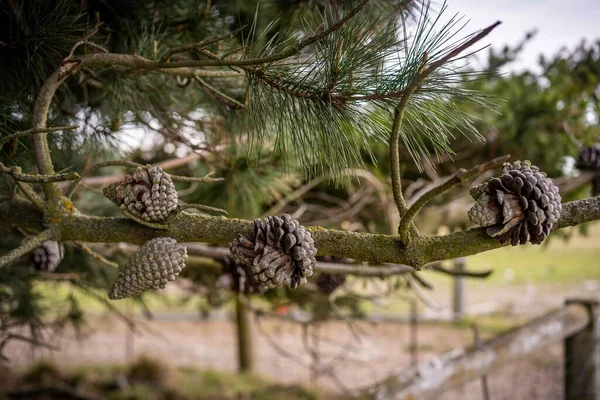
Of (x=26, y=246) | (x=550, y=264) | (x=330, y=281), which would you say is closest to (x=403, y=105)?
(x=26, y=246)

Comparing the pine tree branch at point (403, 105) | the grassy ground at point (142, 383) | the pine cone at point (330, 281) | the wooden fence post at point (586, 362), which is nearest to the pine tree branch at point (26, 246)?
the pine tree branch at point (403, 105)

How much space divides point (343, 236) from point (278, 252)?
0.10m

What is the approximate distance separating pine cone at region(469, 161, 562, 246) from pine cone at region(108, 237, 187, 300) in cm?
39

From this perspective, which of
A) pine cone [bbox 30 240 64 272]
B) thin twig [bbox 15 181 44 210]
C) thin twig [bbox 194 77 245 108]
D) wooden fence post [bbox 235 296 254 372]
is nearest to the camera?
thin twig [bbox 15 181 44 210]

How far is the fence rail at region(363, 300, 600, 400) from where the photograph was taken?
1488 mm

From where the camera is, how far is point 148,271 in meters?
0.64

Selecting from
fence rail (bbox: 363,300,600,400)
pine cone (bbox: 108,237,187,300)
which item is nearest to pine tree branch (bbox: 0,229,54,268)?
pine cone (bbox: 108,237,187,300)

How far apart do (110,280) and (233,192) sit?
90 centimetres

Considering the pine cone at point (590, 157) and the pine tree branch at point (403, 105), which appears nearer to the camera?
the pine tree branch at point (403, 105)

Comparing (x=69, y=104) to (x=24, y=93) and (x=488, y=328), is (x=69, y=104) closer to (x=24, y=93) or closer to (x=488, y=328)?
(x=24, y=93)

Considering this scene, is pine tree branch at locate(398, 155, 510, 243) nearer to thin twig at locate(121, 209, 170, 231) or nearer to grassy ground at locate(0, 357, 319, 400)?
thin twig at locate(121, 209, 170, 231)

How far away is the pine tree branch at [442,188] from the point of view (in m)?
0.48

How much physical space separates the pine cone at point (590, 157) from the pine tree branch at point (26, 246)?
1.44 metres

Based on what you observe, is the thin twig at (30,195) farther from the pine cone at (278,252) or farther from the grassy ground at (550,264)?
the grassy ground at (550,264)
